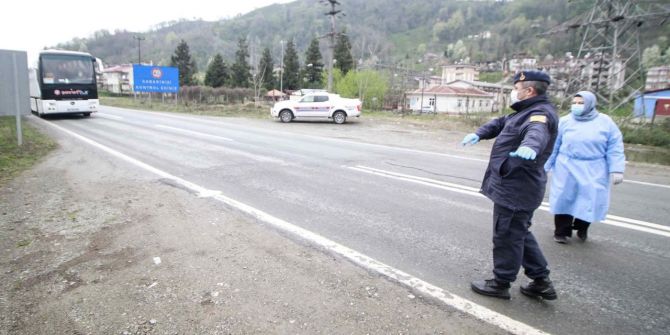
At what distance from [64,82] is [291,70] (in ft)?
178

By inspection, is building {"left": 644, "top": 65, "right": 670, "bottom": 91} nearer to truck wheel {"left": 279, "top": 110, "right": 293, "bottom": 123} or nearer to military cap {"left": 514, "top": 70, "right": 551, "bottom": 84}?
truck wheel {"left": 279, "top": 110, "right": 293, "bottom": 123}

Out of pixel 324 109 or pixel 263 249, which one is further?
pixel 324 109

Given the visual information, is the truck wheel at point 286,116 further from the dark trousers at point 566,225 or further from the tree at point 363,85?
the tree at point 363,85

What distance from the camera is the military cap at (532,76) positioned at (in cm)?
297

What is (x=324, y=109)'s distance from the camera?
20984mm

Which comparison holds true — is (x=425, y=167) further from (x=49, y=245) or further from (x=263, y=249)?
(x=49, y=245)

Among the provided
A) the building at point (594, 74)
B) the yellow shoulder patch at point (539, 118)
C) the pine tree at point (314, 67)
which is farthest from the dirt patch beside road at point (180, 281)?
the pine tree at point (314, 67)

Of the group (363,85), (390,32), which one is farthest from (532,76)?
(390,32)

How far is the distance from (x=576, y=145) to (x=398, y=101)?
4140 cm

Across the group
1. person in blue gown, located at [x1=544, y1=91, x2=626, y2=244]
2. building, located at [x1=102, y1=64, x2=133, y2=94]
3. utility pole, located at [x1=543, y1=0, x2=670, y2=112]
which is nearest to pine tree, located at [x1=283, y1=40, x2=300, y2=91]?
utility pole, located at [x1=543, y1=0, x2=670, y2=112]

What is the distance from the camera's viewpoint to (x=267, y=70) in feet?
229

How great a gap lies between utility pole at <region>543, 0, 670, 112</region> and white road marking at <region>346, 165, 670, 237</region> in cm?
1583

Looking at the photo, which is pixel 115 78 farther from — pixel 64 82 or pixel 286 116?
pixel 286 116

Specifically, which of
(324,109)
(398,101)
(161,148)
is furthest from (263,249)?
(398,101)
